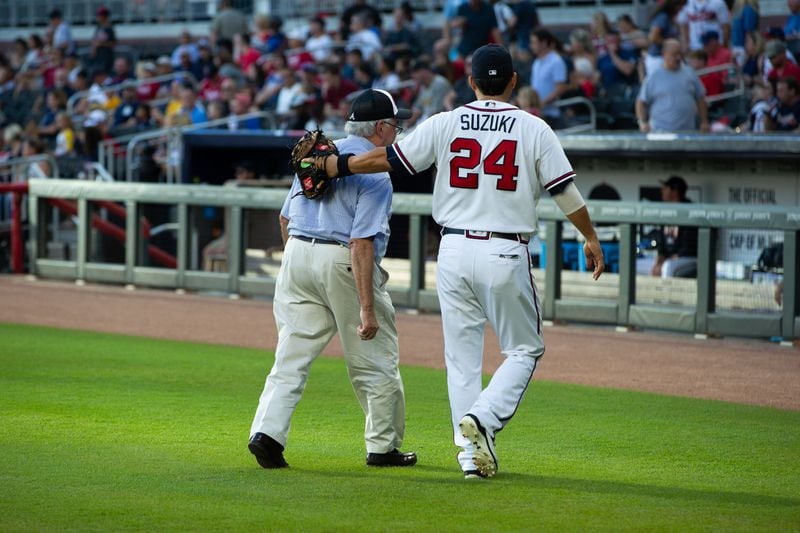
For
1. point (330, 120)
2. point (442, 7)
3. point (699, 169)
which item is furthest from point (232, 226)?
point (442, 7)

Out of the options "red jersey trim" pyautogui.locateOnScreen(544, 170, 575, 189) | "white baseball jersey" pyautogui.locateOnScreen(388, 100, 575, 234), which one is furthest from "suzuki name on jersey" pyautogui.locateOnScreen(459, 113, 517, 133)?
"red jersey trim" pyautogui.locateOnScreen(544, 170, 575, 189)

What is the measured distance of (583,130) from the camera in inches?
616

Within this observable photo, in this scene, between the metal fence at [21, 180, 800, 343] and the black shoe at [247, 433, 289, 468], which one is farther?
the metal fence at [21, 180, 800, 343]

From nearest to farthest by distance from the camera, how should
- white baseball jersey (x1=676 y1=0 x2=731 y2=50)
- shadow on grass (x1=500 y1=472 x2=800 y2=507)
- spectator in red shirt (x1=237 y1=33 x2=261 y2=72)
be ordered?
shadow on grass (x1=500 y1=472 x2=800 y2=507), white baseball jersey (x1=676 y1=0 x2=731 y2=50), spectator in red shirt (x1=237 y1=33 x2=261 y2=72)

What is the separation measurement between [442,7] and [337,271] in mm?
21262

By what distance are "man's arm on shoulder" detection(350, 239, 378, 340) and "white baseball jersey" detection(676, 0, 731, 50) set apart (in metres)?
12.1

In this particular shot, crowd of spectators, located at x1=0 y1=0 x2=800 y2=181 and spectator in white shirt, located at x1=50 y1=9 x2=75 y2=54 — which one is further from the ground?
spectator in white shirt, located at x1=50 y1=9 x2=75 y2=54

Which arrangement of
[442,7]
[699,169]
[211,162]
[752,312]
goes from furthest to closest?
[442,7] < [211,162] < [699,169] < [752,312]

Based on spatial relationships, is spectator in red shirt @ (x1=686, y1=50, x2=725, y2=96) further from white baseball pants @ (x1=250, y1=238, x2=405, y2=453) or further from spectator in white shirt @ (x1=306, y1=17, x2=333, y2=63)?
white baseball pants @ (x1=250, y1=238, x2=405, y2=453)

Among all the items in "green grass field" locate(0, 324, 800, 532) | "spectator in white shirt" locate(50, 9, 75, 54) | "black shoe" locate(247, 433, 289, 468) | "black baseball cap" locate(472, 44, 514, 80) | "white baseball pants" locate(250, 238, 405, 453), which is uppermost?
"spectator in white shirt" locate(50, 9, 75, 54)

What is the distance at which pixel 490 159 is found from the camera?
6090mm

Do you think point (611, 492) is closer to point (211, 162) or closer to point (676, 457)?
point (676, 457)

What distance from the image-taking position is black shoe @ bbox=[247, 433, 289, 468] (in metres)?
6.28

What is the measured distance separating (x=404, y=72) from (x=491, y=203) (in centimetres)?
1310
